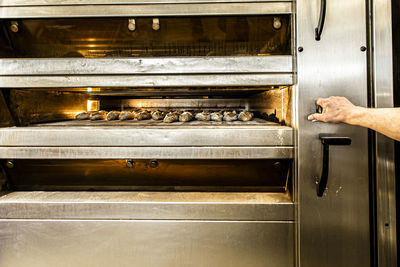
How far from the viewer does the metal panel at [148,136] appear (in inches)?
42.0

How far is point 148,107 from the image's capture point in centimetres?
183

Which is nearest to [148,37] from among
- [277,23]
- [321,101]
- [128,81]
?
[128,81]

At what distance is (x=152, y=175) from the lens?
1179mm

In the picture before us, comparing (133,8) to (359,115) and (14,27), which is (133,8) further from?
(359,115)

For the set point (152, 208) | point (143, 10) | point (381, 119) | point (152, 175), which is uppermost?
point (143, 10)

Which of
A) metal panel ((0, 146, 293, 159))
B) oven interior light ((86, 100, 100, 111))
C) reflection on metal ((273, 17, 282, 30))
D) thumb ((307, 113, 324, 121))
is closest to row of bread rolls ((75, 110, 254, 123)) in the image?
oven interior light ((86, 100, 100, 111))

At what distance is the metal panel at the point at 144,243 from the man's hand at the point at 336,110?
58cm

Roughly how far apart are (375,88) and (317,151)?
424mm

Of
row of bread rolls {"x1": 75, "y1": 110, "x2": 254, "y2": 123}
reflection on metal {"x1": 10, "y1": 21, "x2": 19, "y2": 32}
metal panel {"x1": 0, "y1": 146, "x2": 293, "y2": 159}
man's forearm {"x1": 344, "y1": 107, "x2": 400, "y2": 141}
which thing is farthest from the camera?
row of bread rolls {"x1": 75, "y1": 110, "x2": 254, "y2": 123}

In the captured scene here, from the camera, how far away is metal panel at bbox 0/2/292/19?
1086mm

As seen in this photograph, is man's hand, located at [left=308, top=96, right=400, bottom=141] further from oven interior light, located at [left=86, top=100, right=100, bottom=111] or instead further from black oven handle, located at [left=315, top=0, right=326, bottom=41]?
oven interior light, located at [left=86, top=100, right=100, bottom=111]

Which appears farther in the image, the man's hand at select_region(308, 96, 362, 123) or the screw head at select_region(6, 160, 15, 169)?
the screw head at select_region(6, 160, 15, 169)

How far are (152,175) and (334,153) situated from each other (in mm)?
973

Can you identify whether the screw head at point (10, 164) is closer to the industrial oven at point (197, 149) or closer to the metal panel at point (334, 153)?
the industrial oven at point (197, 149)
